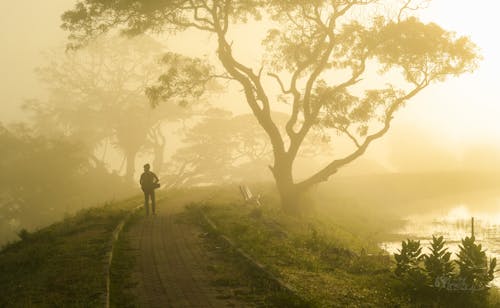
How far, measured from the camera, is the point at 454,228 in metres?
35.1

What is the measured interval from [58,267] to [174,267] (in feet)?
9.28

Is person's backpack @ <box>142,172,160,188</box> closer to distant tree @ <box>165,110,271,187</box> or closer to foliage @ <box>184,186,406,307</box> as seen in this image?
foliage @ <box>184,186,406,307</box>

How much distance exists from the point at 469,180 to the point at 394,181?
10055 millimetres

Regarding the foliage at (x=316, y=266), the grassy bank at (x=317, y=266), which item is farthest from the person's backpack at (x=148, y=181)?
the grassy bank at (x=317, y=266)

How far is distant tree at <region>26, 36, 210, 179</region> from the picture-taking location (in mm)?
65812

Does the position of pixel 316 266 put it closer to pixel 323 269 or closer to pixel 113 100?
pixel 323 269

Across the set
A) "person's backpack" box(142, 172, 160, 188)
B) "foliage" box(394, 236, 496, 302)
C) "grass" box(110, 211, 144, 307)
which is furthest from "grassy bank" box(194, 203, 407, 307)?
"grass" box(110, 211, 144, 307)

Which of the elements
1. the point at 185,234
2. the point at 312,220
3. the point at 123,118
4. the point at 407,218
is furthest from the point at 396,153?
the point at 185,234

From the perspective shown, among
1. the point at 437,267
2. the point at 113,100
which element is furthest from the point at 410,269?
the point at 113,100

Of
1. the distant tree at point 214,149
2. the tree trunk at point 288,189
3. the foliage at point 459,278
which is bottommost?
the foliage at point 459,278

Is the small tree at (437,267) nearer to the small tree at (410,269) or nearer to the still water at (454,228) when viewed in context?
the small tree at (410,269)

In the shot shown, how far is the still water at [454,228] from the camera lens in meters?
28.8

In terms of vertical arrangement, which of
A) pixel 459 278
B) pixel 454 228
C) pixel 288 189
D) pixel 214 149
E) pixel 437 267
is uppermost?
pixel 214 149

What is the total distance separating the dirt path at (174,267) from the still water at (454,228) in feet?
37.0
